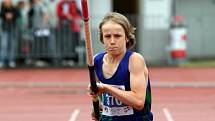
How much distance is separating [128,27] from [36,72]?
16497 millimetres

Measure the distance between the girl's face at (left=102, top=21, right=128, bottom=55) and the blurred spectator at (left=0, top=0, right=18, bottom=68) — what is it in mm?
16929

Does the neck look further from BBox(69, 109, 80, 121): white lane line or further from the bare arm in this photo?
BBox(69, 109, 80, 121): white lane line

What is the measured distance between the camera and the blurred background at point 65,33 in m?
21.6

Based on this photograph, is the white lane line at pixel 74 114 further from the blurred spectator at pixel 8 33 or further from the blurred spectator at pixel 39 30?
the blurred spectator at pixel 8 33

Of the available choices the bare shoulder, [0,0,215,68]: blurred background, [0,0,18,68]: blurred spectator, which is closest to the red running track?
[0,0,18,68]: blurred spectator

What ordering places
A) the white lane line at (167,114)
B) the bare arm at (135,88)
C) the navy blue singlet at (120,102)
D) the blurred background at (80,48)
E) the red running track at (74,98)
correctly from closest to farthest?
the bare arm at (135,88) < the navy blue singlet at (120,102) < the white lane line at (167,114) < the red running track at (74,98) < the blurred background at (80,48)

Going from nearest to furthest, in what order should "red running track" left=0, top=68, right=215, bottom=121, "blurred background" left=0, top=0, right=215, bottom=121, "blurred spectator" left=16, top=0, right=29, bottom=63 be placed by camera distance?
"red running track" left=0, top=68, right=215, bottom=121, "blurred background" left=0, top=0, right=215, bottom=121, "blurred spectator" left=16, top=0, right=29, bottom=63

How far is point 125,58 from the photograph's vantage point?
4742 millimetres

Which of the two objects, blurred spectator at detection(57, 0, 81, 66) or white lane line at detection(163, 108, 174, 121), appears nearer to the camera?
white lane line at detection(163, 108, 174, 121)

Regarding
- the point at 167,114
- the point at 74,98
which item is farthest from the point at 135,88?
the point at 74,98

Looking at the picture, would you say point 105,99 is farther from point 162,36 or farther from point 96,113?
point 162,36

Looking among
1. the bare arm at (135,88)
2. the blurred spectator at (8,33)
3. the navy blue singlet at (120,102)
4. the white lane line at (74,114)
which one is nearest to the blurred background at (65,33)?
the blurred spectator at (8,33)

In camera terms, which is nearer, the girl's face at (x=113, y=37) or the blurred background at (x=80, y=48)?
the girl's face at (x=113, y=37)

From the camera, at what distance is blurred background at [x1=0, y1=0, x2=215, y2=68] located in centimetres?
2161
